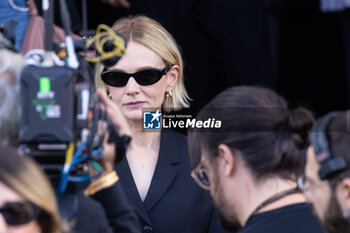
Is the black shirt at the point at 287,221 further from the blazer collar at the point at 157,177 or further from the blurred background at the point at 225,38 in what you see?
the blurred background at the point at 225,38

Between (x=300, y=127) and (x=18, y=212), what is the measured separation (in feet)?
3.37

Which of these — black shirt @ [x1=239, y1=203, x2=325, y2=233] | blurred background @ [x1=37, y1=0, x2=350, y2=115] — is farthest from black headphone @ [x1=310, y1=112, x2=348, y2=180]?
blurred background @ [x1=37, y1=0, x2=350, y2=115]

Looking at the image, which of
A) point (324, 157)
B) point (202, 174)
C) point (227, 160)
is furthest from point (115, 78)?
point (324, 157)

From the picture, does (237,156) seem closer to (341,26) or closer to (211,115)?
(211,115)

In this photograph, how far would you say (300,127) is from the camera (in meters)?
2.42

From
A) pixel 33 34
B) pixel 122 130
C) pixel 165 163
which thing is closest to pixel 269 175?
pixel 122 130

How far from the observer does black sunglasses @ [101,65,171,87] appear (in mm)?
2922

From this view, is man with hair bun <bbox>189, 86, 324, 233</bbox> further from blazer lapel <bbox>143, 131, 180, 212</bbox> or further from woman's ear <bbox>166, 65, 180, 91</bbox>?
woman's ear <bbox>166, 65, 180, 91</bbox>

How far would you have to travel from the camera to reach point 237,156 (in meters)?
2.36

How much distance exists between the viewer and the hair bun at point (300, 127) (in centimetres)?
241

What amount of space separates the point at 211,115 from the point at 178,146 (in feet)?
2.10

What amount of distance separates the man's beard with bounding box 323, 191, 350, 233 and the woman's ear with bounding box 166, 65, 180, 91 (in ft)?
3.97

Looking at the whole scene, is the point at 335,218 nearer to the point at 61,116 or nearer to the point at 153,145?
the point at 61,116

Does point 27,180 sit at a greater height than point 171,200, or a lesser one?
greater
